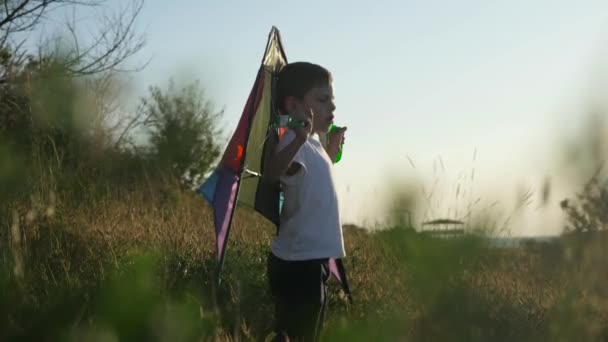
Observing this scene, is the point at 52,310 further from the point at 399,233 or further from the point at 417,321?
the point at 417,321

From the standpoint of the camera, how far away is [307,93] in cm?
310

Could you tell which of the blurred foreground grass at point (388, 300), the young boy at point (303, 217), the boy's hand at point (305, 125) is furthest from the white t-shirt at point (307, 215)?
the blurred foreground grass at point (388, 300)

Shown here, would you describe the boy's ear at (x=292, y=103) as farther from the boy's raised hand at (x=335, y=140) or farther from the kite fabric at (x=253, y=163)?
the boy's raised hand at (x=335, y=140)

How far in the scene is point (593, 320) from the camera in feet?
2.65

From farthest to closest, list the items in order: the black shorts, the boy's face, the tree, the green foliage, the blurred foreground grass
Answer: the tree < the boy's face < the black shorts < the green foliage < the blurred foreground grass

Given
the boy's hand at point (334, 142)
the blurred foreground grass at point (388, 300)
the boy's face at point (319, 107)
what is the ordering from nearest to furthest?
the blurred foreground grass at point (388, 300), the boy's face at point (319, 107), the boy's hand at point (334, 142)

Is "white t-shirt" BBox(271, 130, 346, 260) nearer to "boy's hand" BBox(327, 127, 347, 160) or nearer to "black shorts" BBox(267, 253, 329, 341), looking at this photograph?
"black shorts" BBox(267, 253, 329, 341)

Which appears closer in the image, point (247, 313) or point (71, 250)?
point (247, 313)

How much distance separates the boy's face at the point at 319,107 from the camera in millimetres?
3094

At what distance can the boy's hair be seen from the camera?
3102 mm

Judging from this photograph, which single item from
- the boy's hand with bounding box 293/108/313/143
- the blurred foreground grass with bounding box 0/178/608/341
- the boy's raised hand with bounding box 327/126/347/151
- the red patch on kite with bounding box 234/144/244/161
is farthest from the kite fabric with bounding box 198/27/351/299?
the blurred foreground grass with bounding box 0/178/608/341

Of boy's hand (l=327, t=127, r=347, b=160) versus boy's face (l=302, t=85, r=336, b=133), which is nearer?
boy's face (l=302, t=85, r=336, b=133)

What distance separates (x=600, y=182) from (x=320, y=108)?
7.65ft

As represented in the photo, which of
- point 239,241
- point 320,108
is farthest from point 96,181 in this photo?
point 320,108
